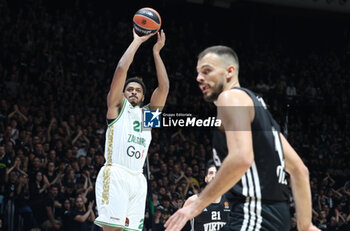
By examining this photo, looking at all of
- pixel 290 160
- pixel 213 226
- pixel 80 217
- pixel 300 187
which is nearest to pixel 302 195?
pixel 300 187

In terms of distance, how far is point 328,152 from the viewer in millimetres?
16141

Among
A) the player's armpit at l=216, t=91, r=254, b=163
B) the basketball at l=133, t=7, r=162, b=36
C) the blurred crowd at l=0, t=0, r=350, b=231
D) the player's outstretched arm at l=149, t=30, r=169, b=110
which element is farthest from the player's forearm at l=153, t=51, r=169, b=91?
the blurred crowd at l=0, t=0, r=350, b=231

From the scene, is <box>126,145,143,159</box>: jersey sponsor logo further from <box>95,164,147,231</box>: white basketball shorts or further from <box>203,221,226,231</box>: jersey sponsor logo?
<box>203,221,226,231</box>: jersey sponsor logo

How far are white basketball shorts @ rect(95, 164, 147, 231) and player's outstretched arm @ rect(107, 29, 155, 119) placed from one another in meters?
0.68

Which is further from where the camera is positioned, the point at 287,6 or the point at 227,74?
the point at 287,6

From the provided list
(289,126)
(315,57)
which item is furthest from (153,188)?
(315,57)

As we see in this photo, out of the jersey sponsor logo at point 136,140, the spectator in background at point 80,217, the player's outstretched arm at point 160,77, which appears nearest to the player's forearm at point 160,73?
the player's outstretched arm at point 160,77

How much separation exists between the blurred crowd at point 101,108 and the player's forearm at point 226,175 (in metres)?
7.43

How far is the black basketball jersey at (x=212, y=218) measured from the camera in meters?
6.56

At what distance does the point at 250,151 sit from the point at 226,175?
0.18m

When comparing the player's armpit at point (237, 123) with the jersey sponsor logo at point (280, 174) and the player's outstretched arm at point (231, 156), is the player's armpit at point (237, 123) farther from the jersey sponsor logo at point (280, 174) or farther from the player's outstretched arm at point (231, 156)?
the jersey sponsor logo at point (280, 174)

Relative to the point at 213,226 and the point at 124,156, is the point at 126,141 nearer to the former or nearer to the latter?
the point at 124,156

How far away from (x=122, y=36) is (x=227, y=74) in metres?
14.5

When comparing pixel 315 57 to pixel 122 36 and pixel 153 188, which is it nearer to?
pixel 122 36
